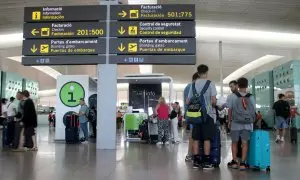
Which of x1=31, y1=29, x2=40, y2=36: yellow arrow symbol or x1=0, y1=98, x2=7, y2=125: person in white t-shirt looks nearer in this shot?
x1=31, y1=29, x2=40, y2=36: yellow arrow symbol

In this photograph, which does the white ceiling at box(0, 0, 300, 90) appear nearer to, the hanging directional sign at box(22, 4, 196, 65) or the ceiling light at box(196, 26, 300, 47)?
the ceiling light at box(196, 26, 300, 47)

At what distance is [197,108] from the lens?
19.9 feet

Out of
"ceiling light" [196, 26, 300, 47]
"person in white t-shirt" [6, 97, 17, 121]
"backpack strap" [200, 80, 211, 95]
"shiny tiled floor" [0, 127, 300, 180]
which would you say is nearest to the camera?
"shiny tiled floor" [0, 127, 300, 180]

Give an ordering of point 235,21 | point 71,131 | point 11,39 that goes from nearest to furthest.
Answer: point 71,131, point 235,21, point 11,39

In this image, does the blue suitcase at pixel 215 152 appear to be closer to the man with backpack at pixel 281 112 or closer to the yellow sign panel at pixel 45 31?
the yellow sign panel at pixel 45 31

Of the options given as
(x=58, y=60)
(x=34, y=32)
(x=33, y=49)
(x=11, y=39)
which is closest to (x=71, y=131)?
(x=58, y=60)

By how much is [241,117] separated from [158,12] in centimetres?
411

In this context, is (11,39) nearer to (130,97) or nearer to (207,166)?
(130,97)

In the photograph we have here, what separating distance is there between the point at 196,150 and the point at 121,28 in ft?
14.1

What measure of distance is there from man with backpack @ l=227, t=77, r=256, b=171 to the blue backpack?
0.57 meters

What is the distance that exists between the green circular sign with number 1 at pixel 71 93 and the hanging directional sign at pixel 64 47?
3.68 metres

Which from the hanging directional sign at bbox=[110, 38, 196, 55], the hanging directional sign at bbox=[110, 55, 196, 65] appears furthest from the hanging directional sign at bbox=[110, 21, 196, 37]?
the hanging directional sign at bbox=[110, 55, 196, 65]

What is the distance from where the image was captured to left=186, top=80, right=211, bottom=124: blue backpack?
19.7ft

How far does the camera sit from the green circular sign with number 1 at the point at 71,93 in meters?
12.8
